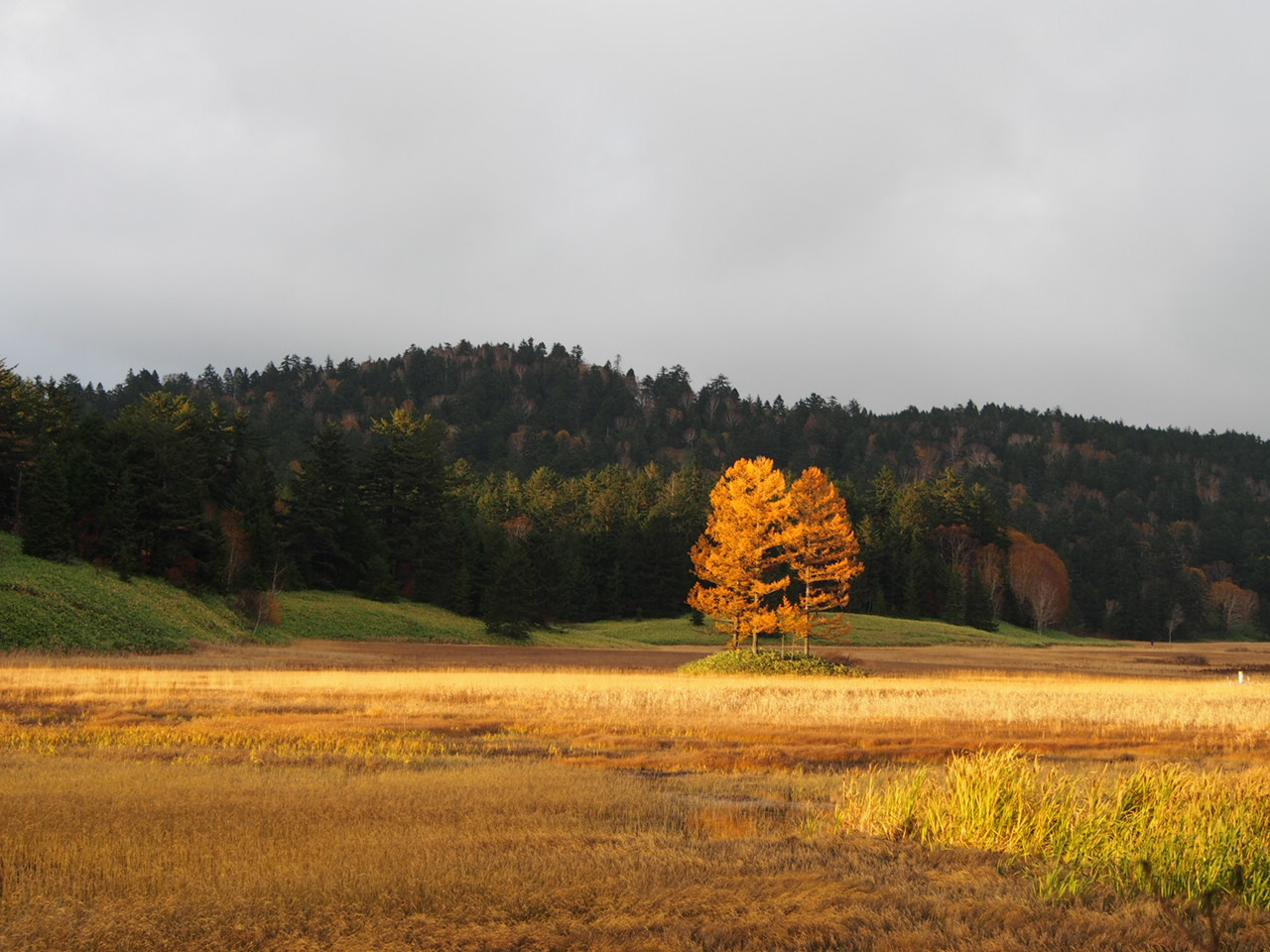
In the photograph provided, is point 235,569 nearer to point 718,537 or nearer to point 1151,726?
point 718,537

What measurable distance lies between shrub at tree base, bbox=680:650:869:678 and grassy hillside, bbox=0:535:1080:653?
2682 cm

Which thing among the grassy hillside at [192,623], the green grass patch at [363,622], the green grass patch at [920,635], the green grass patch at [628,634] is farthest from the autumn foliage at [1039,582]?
the green grass patch at [363,622]

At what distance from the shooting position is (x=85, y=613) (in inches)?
1962

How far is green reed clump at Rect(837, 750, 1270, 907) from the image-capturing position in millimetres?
9617

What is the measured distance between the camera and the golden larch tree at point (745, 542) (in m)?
50.9

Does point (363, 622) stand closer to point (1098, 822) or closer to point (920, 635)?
point (920, 635)

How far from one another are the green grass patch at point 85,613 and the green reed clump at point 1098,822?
44.4 metres

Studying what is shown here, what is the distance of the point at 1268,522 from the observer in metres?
183

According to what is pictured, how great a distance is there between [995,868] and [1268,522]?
206 m

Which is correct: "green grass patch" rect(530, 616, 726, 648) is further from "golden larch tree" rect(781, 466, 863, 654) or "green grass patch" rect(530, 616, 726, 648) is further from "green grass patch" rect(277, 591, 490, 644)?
"golden larch tree" rect(781, 466, 863, 654)

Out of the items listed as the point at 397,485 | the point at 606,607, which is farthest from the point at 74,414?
the point at 606,607

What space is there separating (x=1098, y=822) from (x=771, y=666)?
37695mm

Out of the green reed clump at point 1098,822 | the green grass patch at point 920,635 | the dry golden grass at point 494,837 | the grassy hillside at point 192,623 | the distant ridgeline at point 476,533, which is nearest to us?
the dry golden grass at point 494,837

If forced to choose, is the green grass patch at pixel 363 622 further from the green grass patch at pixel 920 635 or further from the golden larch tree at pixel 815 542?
the golden larch tree at pixel 815 542
